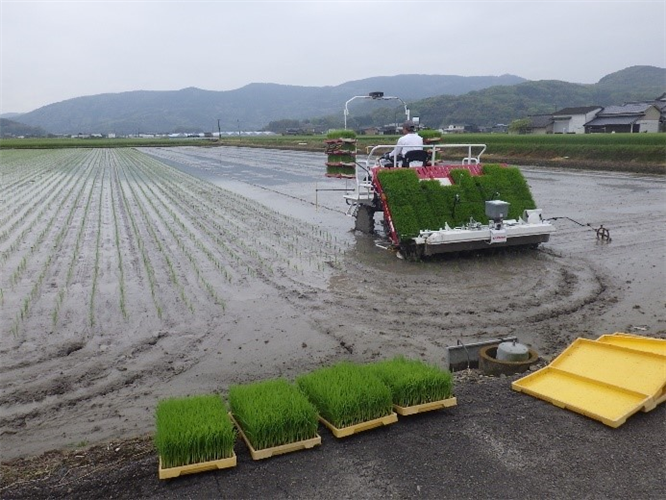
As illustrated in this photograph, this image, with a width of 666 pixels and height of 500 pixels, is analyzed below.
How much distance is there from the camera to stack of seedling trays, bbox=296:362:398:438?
385cm

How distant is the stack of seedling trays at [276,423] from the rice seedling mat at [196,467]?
0.18 meters

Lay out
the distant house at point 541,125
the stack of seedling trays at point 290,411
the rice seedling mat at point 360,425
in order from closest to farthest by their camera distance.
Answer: the stack of seedling trays at point 290,411 → the rice seedling mat at point 360,425 → the distant house at point 541,125

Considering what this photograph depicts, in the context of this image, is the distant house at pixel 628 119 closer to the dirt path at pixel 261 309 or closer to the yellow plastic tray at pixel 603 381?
the dirt path at pixel 261 309

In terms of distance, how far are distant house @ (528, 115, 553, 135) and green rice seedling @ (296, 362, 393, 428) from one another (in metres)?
63.2

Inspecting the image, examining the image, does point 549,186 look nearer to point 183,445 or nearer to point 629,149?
point 629,149

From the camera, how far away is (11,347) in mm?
6188

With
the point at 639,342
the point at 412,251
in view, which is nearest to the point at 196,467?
the point at 639,342

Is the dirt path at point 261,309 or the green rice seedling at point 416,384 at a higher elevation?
the green rice seedling at point 416,384

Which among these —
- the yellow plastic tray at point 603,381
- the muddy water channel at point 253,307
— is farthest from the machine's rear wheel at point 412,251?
the yellow plastic tray at point 603,381

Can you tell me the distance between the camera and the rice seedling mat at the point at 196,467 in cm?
336

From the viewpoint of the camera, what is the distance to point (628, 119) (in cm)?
4916

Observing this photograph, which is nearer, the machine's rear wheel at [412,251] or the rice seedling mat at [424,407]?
the rice seedling mat at [424,407]

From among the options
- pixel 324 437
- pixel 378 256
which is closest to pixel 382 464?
pixel 324 437

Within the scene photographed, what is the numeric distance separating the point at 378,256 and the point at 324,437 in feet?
22.1
